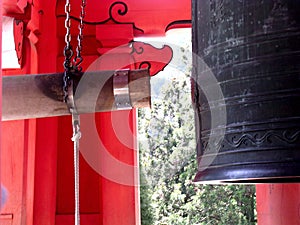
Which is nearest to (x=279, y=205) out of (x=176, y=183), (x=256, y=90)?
(x=256, y=90)

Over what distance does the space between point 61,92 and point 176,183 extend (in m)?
4.93

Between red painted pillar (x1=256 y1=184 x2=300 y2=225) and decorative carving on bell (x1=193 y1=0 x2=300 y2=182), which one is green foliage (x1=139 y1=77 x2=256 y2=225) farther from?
decorative carving on bell (x1=193 y1=0 x2=300 y2=182)

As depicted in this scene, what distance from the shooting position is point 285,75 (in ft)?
3.01

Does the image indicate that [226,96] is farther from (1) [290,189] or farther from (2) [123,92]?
(1) [290,189]

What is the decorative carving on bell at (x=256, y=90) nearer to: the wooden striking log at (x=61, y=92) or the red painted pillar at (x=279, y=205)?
the wooden striking log at (x=61, y=92)

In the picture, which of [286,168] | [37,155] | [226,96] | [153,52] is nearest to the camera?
[286,168]

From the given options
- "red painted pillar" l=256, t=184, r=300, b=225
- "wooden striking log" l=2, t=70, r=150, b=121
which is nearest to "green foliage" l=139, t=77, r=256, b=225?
"red painted pillar" l=256, t=184, r=300, b=225

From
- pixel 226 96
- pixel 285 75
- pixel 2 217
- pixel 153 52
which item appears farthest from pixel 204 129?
pixel 153 52

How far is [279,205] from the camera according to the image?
151cm

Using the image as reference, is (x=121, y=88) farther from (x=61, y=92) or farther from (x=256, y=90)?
(x=256, y=90)

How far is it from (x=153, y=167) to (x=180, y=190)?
1.85 ft

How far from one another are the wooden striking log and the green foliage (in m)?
4.38

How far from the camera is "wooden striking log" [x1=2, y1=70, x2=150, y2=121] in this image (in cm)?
106

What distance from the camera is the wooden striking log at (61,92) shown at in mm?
1063
